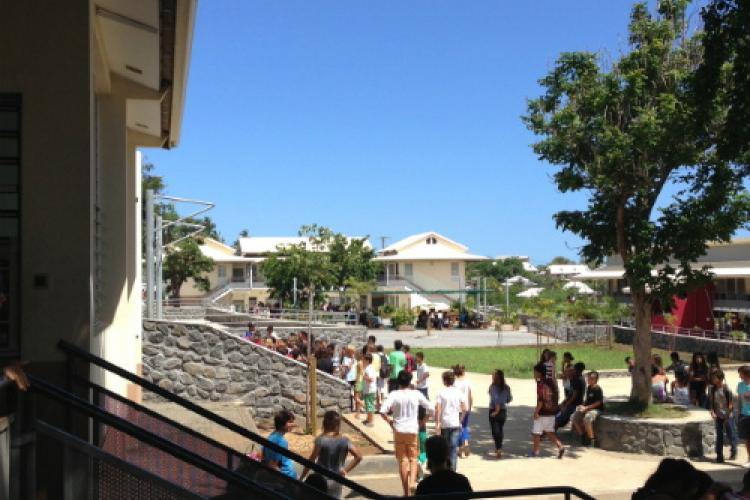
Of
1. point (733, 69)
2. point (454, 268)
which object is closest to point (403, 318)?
point (454, 268)

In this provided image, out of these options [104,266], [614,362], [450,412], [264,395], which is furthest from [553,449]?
[614,362]

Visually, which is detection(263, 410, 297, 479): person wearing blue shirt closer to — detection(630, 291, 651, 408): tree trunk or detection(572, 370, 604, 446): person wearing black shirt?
detection(572, 370, 604, 446): person wearing black shirt

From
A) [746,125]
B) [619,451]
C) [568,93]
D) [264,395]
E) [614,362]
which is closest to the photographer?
[746,125]

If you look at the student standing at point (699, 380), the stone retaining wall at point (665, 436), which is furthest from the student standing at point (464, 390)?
the student standing at point (699, 380)

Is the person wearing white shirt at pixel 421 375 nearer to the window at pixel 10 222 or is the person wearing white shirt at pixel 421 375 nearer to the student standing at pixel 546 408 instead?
the student standing at pixel 546 408

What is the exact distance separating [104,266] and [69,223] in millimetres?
3752

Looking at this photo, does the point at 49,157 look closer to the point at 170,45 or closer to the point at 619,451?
the point at 170,45

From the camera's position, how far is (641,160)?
45.5ft

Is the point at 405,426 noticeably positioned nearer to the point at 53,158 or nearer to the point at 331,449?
the point at 331,449

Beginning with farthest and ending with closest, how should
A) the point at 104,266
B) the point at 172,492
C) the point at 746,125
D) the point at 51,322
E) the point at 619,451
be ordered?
the point at 619,451
the point at 746,125
the point at 104,266
the point at 51,322
the point at 172,492

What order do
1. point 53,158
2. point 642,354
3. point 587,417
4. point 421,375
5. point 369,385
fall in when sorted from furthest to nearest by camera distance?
point 369,385 → point 421,375 → point 642,354 → point 587,417 → point 53,158

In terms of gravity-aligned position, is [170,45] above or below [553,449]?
above

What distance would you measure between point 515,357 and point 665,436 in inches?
717

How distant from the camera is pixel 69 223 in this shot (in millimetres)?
5367
